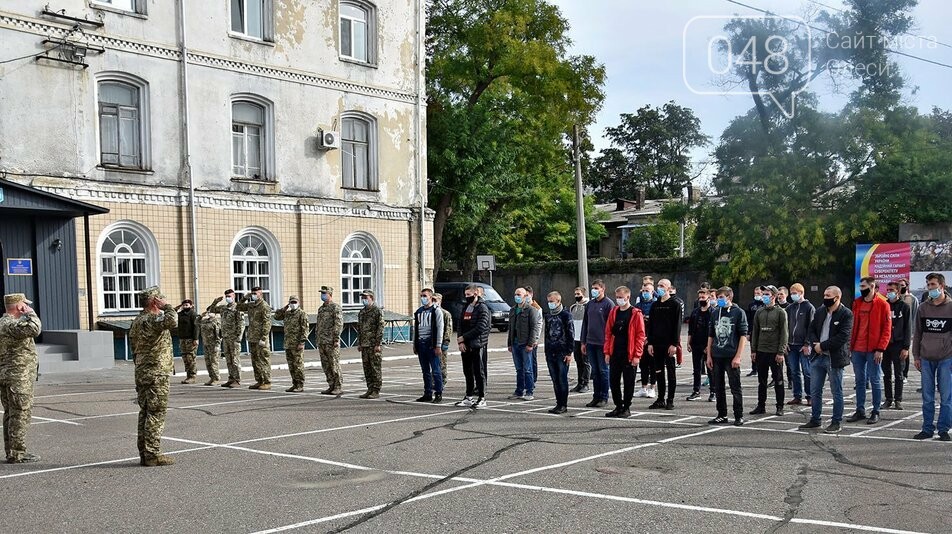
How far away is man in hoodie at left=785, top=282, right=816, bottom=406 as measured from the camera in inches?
514

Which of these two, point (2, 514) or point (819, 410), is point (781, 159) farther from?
point (2, 514)

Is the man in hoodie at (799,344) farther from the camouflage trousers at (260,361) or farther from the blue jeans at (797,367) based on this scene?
the camouflage trousers at (260,361)

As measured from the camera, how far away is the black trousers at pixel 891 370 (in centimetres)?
1304

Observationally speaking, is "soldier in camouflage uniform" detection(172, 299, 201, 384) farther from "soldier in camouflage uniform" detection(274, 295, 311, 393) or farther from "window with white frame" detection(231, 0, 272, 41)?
"window with white frame" detection(231, 0, 272, 41)

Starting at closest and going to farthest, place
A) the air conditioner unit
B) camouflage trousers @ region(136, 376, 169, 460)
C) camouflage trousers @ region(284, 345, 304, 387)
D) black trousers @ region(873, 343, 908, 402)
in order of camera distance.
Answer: camouflage trousers @ region(136, 376, 169, 460)
black trousers @ region(873, 343, 908, 402)
camouflage trousers @ region(284, 345, 304, 387)
the air conditioner unit

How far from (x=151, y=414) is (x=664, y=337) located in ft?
23.0

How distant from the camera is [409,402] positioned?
47.1ft

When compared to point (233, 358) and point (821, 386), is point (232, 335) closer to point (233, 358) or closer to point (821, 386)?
point (233, 358)

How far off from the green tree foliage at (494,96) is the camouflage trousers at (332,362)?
1999 cm

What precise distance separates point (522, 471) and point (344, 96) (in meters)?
20.7

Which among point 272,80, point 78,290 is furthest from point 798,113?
point 78,290

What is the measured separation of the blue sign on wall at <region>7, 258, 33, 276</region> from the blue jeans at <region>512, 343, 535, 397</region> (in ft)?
39.3

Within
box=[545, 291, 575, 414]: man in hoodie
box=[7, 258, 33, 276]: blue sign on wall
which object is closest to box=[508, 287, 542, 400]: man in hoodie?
box=[545, 291, 575, 414]: man in hoodie

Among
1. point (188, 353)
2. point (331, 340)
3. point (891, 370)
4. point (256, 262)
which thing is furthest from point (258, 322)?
point (891, 370)
